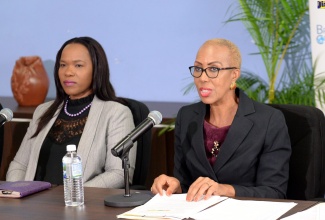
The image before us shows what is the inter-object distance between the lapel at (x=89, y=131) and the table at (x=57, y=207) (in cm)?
64

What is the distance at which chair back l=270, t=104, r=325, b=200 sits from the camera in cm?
342

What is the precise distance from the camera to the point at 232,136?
11.1 ft

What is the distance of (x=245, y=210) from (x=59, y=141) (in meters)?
1.58

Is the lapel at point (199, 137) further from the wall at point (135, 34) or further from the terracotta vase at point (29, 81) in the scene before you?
the terracotta vase at point (29, 81)

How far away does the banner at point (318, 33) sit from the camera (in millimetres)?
4348

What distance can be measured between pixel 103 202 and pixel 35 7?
310 centimetres

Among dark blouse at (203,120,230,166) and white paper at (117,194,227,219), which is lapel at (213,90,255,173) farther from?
white paper at (117,194,227,219)

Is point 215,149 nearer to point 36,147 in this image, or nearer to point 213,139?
point 213,139

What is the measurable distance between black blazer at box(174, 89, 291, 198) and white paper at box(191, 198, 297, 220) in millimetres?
327

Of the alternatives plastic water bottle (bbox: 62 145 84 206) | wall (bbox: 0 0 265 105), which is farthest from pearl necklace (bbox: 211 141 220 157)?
wall (bbox: 0 0 265 105)

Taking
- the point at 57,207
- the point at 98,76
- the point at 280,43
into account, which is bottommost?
the point at 57,207

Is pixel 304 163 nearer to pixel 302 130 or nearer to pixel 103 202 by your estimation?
pixel 302 130

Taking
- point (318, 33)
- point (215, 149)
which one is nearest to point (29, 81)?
point (318, 33)

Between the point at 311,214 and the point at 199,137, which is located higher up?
the point at 199,137
